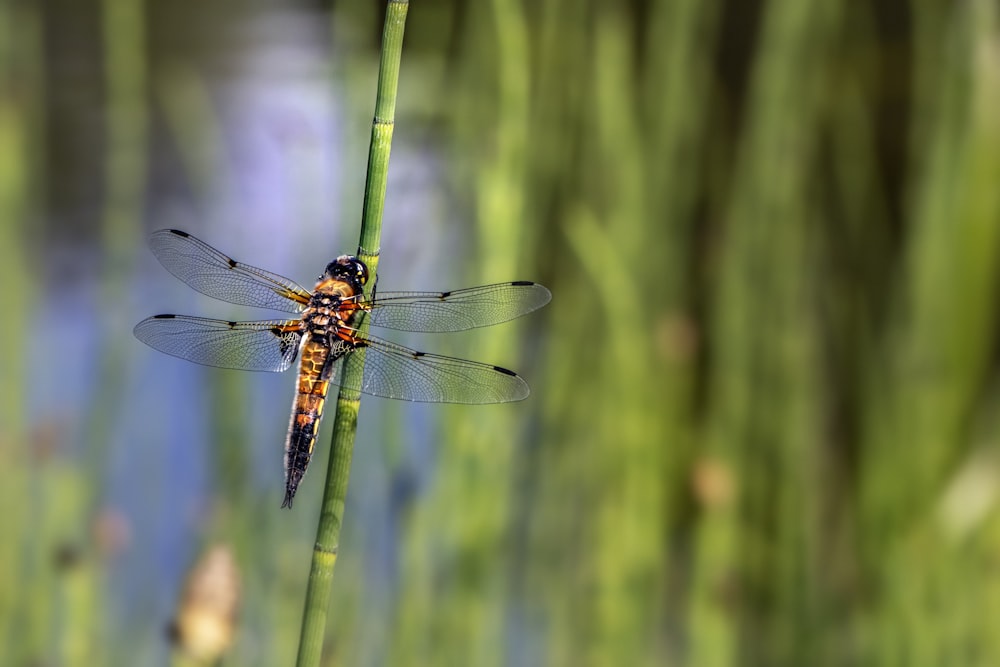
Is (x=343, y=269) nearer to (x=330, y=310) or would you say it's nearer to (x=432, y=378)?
(x=330, y=310)

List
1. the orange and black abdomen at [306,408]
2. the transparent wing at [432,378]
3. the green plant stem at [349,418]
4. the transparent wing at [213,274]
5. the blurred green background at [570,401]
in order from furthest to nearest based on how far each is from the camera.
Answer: the blurred green background at [570,401]
the transparent wing at [213,274]
the transparent wing at [432,378]
the orange and black abdomen at [306,408]
the green plant stem at [349,418]

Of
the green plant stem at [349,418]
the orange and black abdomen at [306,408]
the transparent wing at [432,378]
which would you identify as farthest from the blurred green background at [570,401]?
the green plant stem at [349,418]

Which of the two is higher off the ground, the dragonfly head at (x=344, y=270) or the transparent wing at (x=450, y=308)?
the dragonfly head at (x=344, y=270)

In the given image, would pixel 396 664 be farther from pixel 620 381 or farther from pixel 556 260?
pixel 556 260

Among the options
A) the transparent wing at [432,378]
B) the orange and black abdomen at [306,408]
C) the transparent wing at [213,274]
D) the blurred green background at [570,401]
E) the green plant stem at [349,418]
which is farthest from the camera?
the blurred green background at [570,401]

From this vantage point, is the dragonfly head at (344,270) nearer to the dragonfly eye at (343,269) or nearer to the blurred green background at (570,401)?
the dragonfly eye at (343,269)

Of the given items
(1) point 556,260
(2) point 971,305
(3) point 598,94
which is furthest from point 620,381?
(1) point 556,260

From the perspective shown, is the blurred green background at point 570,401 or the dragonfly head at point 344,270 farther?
the blurred green background at point 570,401
